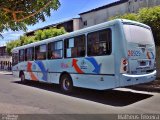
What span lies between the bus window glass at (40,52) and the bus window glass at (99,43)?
494 centimetres

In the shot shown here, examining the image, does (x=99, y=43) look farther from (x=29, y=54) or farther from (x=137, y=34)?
(x=29, y=54)

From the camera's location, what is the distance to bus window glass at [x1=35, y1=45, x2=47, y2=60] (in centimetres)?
1596

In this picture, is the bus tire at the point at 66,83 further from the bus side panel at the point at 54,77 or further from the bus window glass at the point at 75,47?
the bus window glass at the point at 75,47

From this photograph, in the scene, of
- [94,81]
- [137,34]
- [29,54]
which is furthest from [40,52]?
[137,34]

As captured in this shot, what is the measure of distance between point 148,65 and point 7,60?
168 feet

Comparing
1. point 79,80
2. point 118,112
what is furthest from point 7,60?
point 118,112

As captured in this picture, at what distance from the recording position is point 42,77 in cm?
1617

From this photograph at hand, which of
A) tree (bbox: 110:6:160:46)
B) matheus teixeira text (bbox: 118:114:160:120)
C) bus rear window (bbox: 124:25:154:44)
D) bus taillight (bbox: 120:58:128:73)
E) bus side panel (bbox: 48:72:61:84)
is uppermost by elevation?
tree (bbox: 110:6:160:46)

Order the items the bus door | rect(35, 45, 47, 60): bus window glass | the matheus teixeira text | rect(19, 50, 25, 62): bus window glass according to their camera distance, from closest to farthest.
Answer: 1. the matheus teixeira text
2. the bus door
3. rect(35, 45, 47, 60): bus window glass
4. rect(19, 50, 25, 62): bus window glass

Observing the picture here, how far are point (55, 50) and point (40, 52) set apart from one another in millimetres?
2295

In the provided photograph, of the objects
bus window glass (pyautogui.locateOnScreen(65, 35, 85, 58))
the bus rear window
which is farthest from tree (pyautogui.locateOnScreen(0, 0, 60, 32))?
bus window glass (pyautogui.locateOnScreen(65, 35, 85, 58))

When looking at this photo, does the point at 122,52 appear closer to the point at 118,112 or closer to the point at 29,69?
the point at 118,112

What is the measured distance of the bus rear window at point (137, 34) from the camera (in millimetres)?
10205

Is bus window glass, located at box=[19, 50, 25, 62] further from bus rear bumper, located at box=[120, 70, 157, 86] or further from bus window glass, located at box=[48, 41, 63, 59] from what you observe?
bus rear bumper, located at box=[120, 70, 157, 86]
